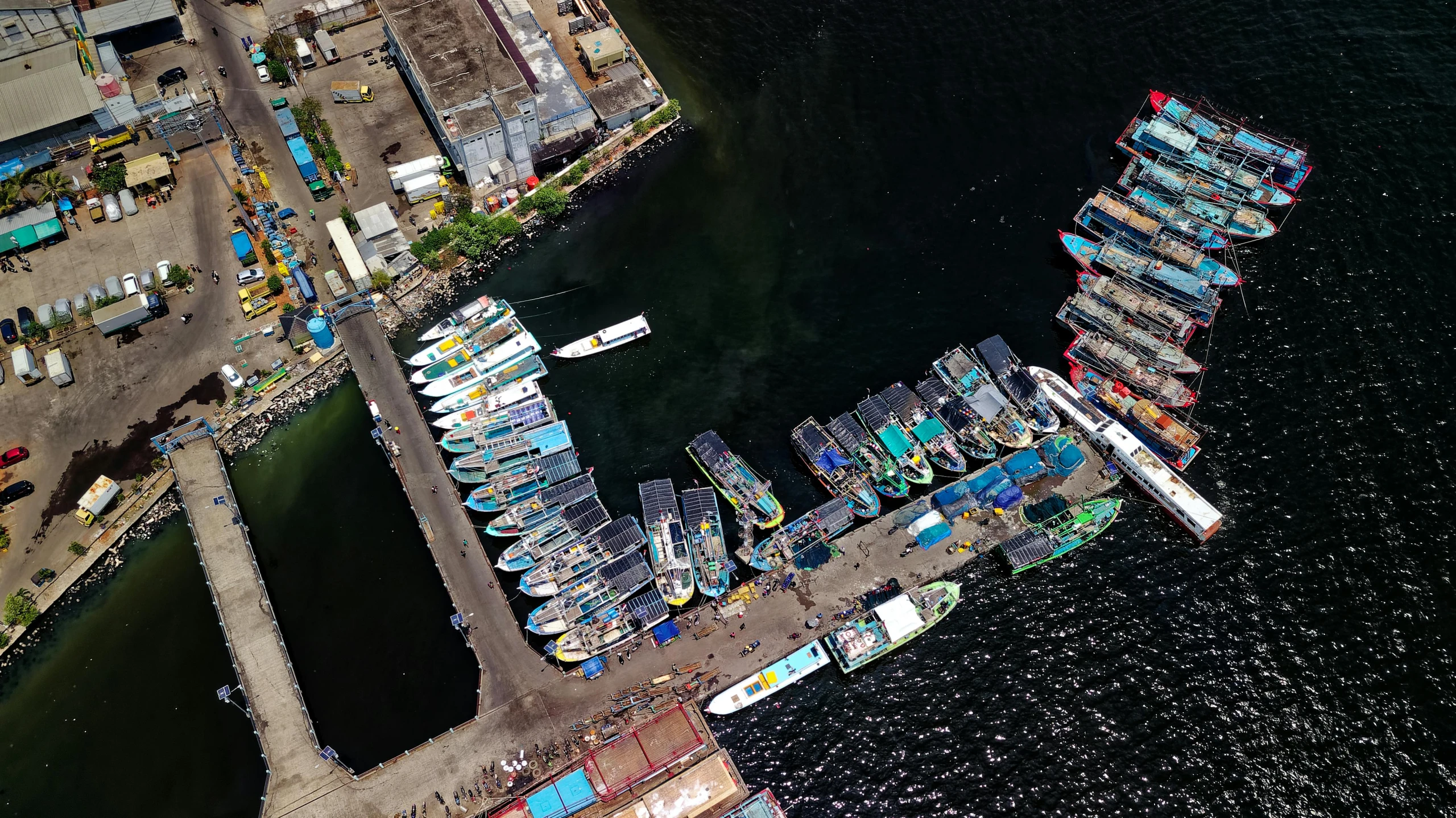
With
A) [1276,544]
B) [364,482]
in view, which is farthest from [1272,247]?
[364,482]

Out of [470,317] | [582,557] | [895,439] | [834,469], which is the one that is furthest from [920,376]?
[470,317]

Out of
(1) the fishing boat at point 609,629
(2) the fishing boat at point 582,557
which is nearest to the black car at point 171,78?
(2) the fishing boat at point 582,557

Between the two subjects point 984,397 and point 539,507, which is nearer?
point 539,507

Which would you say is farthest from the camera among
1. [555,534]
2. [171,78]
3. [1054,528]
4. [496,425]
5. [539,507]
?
[171,78]

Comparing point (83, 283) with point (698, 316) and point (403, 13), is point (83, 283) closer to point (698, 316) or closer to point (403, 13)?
point (403, 13)

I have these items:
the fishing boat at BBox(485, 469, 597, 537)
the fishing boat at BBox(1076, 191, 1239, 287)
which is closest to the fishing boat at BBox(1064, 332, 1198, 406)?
the fishing boat at BBox(1076, 191, 1239, 287)

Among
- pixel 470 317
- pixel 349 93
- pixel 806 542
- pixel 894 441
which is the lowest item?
pixel 806 542

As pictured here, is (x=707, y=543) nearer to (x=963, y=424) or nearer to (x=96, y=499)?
(x=963, y=424)
